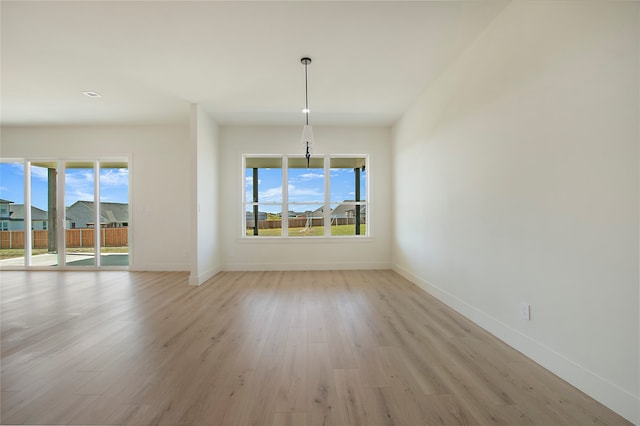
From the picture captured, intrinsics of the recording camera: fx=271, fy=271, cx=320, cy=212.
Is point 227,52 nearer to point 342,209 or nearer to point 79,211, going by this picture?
point 342,209

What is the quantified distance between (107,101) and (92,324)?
3.47m

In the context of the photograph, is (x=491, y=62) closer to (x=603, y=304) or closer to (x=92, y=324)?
(x=603, y=304)

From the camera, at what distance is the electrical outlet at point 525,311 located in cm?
216

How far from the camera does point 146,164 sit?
5605 millimetres

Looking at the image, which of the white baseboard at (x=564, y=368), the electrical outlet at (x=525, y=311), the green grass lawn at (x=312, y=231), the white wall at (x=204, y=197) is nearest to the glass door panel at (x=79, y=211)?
the white wall at (x=204, y=197)

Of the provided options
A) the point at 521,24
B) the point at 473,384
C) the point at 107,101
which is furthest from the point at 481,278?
the point at 107,101

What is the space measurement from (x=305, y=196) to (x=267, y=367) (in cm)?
403

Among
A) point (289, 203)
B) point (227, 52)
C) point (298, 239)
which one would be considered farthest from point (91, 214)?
point (227, 52)

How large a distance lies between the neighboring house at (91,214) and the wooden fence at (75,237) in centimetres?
12

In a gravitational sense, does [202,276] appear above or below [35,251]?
below

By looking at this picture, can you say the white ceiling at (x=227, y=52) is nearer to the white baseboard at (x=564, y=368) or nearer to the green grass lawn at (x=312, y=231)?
the green grass lawn at (x=312, y=231)

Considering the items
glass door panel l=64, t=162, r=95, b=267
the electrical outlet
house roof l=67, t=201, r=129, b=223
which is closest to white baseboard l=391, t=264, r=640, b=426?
the electrical outlet

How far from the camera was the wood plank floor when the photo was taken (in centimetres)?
153

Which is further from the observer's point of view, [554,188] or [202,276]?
[202,276]
